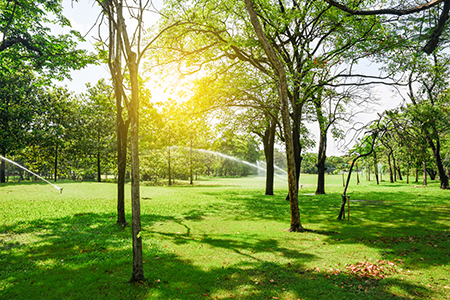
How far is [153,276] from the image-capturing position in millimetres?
5246

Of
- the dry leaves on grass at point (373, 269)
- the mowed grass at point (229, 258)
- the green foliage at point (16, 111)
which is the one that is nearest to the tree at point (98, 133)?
the green foliage at point (16, 111)

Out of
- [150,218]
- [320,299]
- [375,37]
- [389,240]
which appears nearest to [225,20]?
[375,37]

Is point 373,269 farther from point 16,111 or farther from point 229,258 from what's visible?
point 16,111

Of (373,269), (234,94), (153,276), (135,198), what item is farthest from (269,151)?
(135,198)

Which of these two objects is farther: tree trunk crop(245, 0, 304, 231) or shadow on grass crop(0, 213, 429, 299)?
tree trunk crop(245, 0, 304, 231)

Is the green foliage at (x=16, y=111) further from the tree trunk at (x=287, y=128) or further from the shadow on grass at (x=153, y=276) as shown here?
the tree trunk at (x=287, y=128)

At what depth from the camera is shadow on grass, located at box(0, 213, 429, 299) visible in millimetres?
4484

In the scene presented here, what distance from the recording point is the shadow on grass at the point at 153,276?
448 centimetres

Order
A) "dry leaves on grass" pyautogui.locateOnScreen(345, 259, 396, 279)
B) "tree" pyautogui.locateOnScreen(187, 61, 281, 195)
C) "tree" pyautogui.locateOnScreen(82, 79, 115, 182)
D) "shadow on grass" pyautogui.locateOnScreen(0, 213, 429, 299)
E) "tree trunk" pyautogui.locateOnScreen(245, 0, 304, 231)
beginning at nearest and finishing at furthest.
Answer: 1. "shadow on grass" pyautogui.locateOnScreen(0, 213, 429, 299)
2. "dry leaves on grass" pyautogui.locateOnScreen(345, 259, 396, 279)
3. "tree trunk" pyautogui.locateOnScreen(245, 0, 304, 231)
4. "tree" pyautogui.locateOnScreen(187, 61, 281, 195)
5. "tree" pyautogui.locateOnScreen(82, 79, 115, 182)

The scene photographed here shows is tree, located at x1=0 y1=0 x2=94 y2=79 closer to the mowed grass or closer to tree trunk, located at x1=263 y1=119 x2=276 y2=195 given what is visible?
the mowed grass

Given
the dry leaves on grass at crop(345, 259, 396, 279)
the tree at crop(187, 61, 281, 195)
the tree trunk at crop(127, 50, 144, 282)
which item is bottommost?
the dry leaves on grass at crop(345, 259, 396, 279)

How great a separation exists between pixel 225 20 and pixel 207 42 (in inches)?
61.7

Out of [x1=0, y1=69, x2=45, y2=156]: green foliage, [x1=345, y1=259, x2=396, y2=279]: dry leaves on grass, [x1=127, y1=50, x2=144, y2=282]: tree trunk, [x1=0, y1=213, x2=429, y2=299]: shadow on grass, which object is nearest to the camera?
[x1=0, y1=213, x2=429, y2=299]: shadow on grass

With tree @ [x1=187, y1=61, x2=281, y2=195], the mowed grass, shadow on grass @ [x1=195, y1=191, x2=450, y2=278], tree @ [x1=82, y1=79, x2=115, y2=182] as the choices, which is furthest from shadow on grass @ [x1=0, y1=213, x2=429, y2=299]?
tree @ [x1=82, y1=79, x2=115, y2=182]
